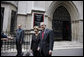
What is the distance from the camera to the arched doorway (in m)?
13.5

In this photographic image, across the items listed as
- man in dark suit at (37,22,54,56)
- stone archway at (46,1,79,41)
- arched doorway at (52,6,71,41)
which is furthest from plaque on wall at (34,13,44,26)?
man in dark suit at (37,22,54,56)

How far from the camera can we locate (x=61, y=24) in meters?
14.6

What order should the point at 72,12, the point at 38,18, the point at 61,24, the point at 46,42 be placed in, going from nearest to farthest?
1. the point at 46,42
2. the point at 38,18
3. the point at 72,12
4. the point at 61,24

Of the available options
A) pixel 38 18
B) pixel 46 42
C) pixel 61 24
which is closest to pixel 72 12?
pixel 61 24

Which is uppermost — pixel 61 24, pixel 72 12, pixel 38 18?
pixel 72 12

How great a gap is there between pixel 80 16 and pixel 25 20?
5.57 m

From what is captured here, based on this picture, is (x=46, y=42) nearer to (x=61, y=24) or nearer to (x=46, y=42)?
(x=46, y=42)

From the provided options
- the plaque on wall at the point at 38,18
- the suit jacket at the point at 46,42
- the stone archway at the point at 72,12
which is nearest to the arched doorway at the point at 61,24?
the stone archway at the point at 72,12

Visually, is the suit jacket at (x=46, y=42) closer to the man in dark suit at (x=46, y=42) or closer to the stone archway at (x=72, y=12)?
the man in dark suit at (x=46, y=42)

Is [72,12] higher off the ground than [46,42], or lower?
higher

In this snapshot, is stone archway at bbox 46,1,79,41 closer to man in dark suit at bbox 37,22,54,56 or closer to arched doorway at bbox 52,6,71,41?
arched doorway at bbox 52,6,71,41

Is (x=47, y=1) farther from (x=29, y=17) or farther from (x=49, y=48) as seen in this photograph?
→ (x=49, y=48)

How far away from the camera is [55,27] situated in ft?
45.9

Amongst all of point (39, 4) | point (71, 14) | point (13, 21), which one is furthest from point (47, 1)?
point (13, 21)
